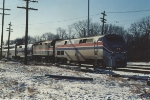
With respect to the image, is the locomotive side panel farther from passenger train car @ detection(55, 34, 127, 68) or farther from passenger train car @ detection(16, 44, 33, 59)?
passenger train car @ detection(16, 44, 33, 59)

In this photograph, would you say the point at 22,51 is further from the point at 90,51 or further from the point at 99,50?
the point at 99,50

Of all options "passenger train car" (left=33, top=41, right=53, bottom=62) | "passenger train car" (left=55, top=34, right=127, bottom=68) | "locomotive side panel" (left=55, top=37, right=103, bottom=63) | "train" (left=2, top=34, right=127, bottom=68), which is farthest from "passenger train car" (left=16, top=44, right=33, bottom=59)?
"passenger train car" (left=55, top=34, right=127, bottom=68)

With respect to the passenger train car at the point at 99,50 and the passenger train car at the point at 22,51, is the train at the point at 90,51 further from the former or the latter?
the passenger train car at the point at 22,51

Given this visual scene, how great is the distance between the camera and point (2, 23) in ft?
148

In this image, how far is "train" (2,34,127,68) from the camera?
21.4 m

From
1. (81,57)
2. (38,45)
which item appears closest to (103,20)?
(38,45)

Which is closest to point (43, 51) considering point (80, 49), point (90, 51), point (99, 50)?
point (80, 49)

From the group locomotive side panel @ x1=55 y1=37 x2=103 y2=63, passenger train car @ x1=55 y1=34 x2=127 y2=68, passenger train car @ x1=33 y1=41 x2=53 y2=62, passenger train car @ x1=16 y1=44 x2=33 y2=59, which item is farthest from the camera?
passenger train car @ x1=16 y1=44 x2=33 y2=59

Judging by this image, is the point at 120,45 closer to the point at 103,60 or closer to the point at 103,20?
the point at 103,60

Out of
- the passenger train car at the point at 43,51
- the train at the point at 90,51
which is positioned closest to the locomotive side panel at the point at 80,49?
the train at the point at 90,51

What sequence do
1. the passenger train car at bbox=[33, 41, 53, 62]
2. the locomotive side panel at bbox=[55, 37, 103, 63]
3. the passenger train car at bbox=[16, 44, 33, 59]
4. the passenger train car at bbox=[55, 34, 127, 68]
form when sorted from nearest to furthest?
the passenger train car at bbox=[55, 34, 127, 68], the locomotive side panel at bbox=[55, 37, 103, 63], the passenger train car at bbox=[33, 41, 53, 62], the passenger train car at bbox=[16, 44, 33, 59]

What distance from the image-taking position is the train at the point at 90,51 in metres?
21.4

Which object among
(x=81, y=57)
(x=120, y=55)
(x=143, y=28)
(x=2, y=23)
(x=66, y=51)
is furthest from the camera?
(x=143, y=28)

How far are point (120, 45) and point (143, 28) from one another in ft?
229
